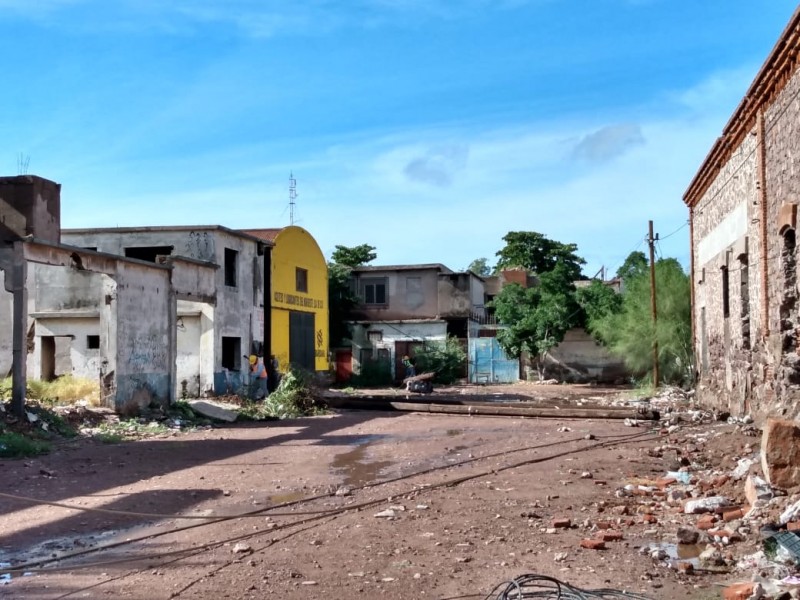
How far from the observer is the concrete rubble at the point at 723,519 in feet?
19.1

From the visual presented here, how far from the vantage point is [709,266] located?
1956cm

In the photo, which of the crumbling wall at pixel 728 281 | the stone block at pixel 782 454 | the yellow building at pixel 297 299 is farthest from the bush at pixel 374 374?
the stone block at pixel 782 454

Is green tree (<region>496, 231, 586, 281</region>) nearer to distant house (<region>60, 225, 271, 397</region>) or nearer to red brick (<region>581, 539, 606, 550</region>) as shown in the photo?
distant house (<region>60, 225, 271, 397</region>)

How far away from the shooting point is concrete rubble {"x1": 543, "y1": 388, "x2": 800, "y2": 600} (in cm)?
581

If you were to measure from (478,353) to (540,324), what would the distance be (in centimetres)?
456

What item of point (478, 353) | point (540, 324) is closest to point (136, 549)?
point (540, 324)

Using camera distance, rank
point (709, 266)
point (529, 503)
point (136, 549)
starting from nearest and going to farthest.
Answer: point (136, 549), point (529, 503), point (709, 266)

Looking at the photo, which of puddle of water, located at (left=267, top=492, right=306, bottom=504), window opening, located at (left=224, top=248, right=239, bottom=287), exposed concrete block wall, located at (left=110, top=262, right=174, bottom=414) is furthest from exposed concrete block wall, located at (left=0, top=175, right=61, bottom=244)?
window opening, located at (left=224, top=248, right=239, bottom=287)

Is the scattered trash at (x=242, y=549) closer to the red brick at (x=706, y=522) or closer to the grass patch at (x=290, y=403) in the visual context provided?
the red brick at (x=706, y=522)

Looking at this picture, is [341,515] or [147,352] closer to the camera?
[341,515]

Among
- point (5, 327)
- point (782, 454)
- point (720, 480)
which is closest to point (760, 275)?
point (720, 480)

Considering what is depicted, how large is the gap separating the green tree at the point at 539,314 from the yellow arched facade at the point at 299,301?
28.6ft

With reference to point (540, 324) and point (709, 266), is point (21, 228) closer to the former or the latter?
point (709, 266)

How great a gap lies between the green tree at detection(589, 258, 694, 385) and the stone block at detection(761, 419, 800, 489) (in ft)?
62.9
